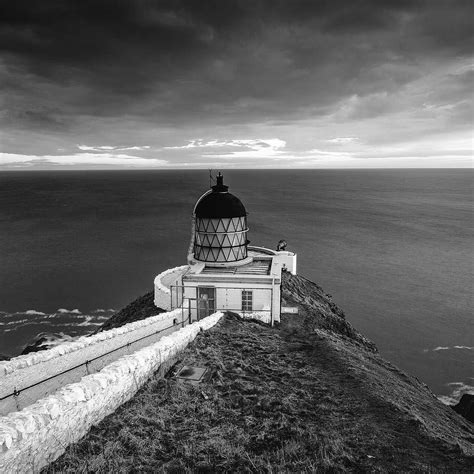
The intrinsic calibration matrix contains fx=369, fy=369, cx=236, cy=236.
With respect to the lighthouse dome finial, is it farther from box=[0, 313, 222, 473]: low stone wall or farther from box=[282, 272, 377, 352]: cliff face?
box=[0, 313, 222, 473]: low stone wall

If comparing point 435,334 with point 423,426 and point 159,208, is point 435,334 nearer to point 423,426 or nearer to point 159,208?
point 423,426

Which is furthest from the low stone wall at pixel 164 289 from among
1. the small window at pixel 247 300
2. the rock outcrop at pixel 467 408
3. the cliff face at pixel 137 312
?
the rock outcrop at pixel 467 408

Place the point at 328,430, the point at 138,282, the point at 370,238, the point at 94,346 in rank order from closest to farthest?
the point at 328,430 → the point at 94,346 → the point at 138,282 → the point at 370,238

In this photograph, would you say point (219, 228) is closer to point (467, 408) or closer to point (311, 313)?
point (311, 313)

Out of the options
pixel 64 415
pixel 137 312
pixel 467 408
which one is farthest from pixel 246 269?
pixel 64 415

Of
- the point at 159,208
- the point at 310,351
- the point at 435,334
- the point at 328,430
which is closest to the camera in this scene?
the point at 328,430

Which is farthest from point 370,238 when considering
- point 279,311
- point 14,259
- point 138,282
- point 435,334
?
point 14,259

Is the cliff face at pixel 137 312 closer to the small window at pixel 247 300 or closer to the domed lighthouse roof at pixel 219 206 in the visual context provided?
the small window at pixel 247 300
